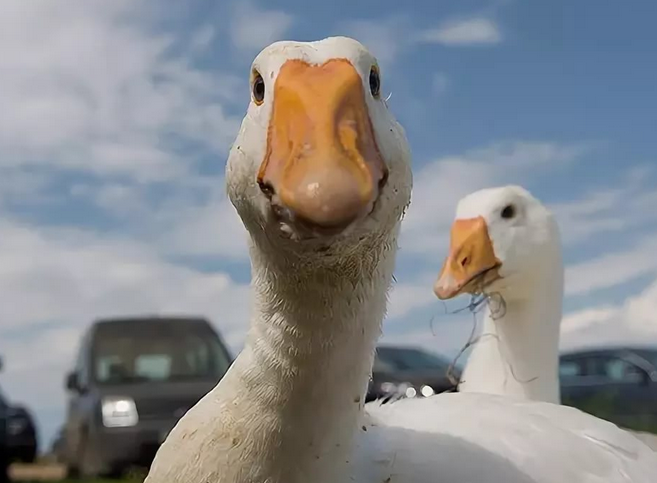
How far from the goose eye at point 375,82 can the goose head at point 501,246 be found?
2.45m

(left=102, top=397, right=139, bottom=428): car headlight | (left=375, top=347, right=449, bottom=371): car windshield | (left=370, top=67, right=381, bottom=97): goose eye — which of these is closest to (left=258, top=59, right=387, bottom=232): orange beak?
(left=370, top=67, right=381, bottom=97): goose eye

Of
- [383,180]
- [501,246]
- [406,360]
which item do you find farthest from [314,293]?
[406,360]

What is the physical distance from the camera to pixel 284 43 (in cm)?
207

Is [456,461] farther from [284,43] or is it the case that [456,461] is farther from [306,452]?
[284,43]

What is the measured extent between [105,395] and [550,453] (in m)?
6.48

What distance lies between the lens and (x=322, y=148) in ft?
5.70

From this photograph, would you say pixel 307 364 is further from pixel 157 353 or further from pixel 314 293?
pixel 157 353

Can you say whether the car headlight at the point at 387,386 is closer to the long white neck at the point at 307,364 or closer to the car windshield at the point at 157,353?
the car windshield at the point at 157,353

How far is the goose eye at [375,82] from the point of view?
202 cm

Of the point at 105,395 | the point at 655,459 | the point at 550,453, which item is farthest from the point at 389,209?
the point at 105,395

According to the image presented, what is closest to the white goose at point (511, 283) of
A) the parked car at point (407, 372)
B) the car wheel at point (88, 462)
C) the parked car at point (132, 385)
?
the parked car at point (407, 372)

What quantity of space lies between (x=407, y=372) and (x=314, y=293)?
8717 mm

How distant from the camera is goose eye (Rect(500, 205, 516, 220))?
492 centimetres

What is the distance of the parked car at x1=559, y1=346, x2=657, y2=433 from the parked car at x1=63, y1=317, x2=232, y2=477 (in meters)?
4.52
